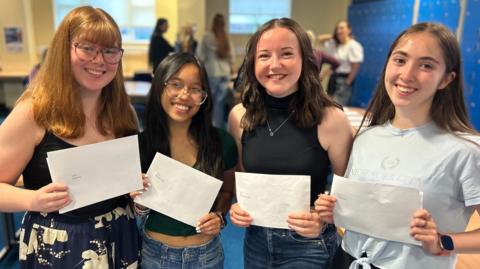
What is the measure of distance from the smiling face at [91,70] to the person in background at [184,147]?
206 mm

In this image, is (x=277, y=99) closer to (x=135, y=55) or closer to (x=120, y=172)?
(x=120, y=172)

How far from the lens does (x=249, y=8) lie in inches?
360

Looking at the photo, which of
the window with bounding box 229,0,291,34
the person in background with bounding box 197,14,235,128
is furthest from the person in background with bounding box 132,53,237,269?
the window with bounding box 229,0,291,34

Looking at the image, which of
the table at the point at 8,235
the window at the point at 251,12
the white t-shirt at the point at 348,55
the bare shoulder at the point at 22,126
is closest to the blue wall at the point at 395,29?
the white t-shirt at the point at 348,55

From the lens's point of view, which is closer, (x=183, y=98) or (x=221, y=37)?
(x=183, y=98)

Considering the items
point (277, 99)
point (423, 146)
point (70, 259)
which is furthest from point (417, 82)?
point (70, 259)

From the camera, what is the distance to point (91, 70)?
52.4 inches

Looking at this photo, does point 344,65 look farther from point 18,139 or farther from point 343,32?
point 18,139

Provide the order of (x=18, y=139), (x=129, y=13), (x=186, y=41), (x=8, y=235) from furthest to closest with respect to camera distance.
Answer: (x=129, y=13) → (x=186, y=41) → (x=8, y=235) → (x=18, y=139)

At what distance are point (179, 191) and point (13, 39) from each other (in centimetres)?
809

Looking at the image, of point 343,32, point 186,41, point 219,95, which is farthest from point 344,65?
point 186,41

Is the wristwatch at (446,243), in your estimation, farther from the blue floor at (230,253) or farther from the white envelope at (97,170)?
the blue floor at (230,253)

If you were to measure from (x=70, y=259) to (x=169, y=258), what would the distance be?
35 cm

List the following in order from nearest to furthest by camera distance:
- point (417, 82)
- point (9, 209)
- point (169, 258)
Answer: point (417, 82)
point (9, 209)
point (169, 258)
